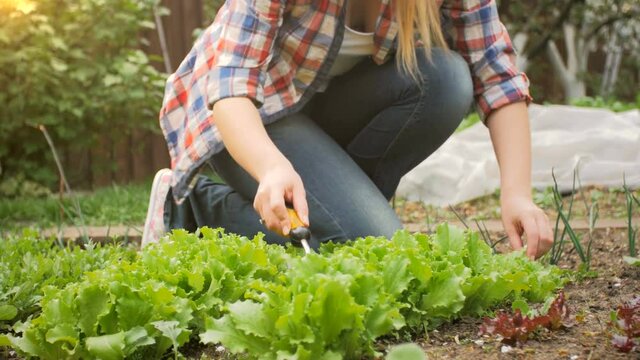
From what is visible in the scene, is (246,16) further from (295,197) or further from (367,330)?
(367,330)

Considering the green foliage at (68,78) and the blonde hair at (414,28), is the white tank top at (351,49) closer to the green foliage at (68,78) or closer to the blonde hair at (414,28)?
the blonde hair at (414,28)

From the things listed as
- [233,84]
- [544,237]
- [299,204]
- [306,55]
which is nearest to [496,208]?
[306,55]

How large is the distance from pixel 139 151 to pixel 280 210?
5181 millimetres

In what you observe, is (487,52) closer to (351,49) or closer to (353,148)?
(351,49)

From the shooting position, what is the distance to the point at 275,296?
1.54 metres

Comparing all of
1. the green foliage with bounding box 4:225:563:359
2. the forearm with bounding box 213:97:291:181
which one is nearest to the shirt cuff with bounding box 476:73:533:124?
the green foliage with bounding box 4:225:563:359

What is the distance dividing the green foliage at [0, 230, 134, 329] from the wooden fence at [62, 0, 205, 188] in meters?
3.86

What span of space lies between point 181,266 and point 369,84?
46.6 inches

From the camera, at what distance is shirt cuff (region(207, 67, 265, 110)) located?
225 centimetres

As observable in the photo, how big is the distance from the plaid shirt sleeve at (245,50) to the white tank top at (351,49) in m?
0.34

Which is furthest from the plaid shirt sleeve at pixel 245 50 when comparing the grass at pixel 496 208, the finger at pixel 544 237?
the grass at pixel 496 208

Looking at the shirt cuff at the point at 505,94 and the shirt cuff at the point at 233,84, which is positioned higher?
the shirt cuff at the point at 233,84

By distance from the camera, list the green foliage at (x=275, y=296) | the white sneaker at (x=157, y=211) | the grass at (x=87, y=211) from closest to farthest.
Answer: the green foliage at (x=275, y=296)
the white sneaker at (x=157, y=211)
the grass at (x=87, y=211)

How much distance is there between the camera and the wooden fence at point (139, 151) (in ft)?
21.5
